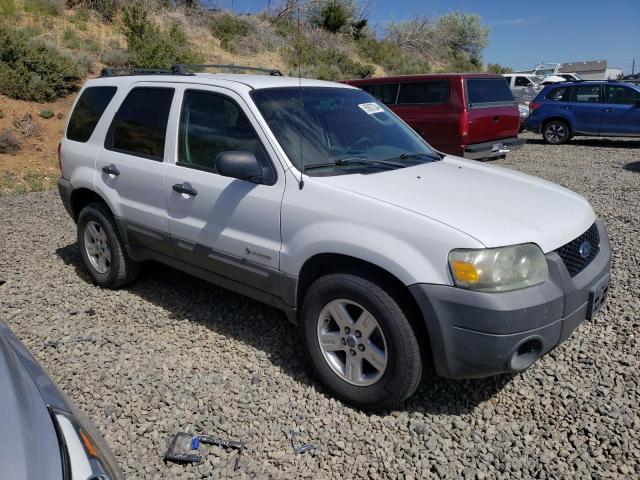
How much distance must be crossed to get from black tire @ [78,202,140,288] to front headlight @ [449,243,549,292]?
307 cm

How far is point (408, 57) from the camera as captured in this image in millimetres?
34531

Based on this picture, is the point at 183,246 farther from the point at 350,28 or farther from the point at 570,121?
the point at 350,28

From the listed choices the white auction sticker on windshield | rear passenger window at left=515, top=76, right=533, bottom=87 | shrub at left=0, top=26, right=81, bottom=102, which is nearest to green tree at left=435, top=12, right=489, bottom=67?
rear passenger window at left=515, top=76, right=533, bottom=87

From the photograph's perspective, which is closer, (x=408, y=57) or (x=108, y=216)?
(x=108, y=216)

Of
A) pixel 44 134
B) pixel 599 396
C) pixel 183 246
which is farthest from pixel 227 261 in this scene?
pixel 44 134

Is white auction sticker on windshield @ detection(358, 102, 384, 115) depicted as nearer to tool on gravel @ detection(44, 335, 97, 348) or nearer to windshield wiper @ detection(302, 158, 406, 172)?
windshield wiper @ detection(302, 158, 406, 172)

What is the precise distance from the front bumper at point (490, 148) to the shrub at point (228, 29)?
675 inches

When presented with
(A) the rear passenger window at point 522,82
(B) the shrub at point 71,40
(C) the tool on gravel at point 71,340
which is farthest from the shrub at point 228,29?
(C) the tool on gravel at point 71,340

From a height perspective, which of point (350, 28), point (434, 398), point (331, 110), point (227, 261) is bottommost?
point (434, 398)

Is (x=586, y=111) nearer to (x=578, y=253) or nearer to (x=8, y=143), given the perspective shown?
(x=578, y=253)

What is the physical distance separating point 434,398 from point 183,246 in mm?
2005

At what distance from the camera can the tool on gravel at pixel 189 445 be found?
274 cm

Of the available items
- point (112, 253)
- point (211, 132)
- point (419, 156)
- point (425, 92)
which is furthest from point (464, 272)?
point (425, 92)

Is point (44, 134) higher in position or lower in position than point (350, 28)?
lower
